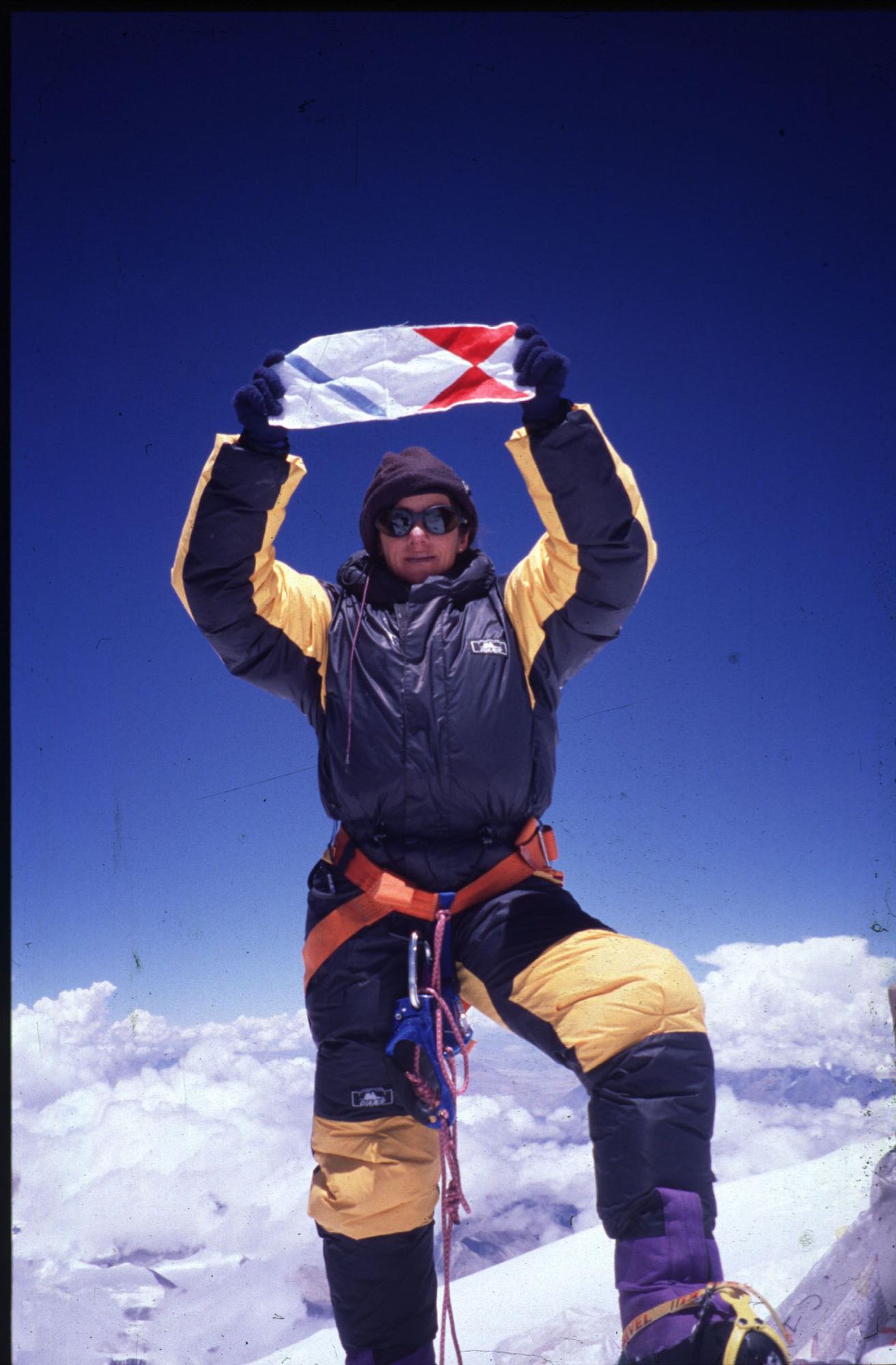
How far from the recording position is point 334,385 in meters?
2.61

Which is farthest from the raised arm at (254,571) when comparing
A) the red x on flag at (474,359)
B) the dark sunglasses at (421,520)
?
the red x on flag at (474,359)

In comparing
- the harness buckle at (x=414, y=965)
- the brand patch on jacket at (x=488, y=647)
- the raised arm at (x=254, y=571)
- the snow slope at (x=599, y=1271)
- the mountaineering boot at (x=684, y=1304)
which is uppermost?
the raised arm at (x=254, y=571)

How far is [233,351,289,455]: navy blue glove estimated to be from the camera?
8.12 feet

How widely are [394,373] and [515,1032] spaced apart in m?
1.83

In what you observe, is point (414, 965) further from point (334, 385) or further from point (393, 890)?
point (334, 385)

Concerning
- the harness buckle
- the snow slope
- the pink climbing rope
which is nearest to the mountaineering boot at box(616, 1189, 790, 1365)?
the pink climbing rope

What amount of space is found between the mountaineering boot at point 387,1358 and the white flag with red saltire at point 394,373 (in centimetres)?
244

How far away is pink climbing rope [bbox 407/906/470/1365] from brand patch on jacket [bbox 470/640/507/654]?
2.44 ft

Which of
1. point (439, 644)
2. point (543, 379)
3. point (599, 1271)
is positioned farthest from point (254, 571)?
point (599, 1271)

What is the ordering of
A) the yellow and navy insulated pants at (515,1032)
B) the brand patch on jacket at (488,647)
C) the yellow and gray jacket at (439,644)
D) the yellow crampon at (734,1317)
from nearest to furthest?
the yellow crampon at (734,1317)
the yellow and navy insulated pants at (515,1032)
the yellow and gray jacket at (439,644)
the brand patch on jacket at (488,647)

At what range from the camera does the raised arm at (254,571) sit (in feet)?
8.39

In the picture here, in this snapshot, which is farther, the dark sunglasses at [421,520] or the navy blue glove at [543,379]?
the dark sunglasses at [421,520]

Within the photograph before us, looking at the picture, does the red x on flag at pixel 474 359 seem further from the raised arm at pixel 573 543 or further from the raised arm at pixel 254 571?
the raised arm at pixel 254 571

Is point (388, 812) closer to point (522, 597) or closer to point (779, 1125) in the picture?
point (522, 597)
